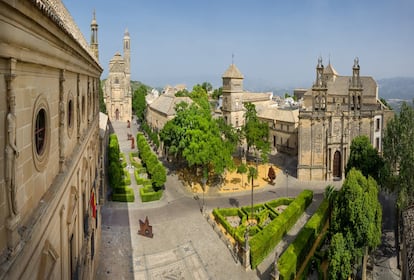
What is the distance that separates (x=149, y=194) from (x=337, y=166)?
79.4 ft

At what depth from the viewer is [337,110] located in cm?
4153

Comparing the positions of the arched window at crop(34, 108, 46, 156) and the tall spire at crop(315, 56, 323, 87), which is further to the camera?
the tall spire at crop(315, 56, 323, 87)

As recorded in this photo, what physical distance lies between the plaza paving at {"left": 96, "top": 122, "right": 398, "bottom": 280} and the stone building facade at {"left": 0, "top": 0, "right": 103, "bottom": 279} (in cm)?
935

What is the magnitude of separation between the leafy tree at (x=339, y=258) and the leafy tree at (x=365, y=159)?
12770 mm

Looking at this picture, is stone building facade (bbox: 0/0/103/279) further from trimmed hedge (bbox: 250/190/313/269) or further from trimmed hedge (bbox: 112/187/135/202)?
trimmed hedge (bbox: 112/187/135/202)

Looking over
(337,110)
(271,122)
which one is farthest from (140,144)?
(337,110)

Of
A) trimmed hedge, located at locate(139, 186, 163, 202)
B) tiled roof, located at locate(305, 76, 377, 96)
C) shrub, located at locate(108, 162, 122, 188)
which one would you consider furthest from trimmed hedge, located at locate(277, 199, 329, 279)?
tiled roof, located at locate(305, 76, 377, 96)

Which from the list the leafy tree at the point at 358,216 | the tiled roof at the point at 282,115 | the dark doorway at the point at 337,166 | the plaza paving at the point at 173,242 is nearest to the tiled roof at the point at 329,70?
the tiled roof at the point at 282,115

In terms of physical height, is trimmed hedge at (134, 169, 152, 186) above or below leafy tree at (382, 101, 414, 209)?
below

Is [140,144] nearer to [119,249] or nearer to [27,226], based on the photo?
[119,249]

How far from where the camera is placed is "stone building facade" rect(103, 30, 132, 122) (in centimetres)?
7969

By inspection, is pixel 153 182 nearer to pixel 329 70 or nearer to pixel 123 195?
pixel 123 195

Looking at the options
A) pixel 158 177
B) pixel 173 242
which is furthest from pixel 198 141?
pixel 173 242

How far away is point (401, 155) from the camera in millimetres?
25750
